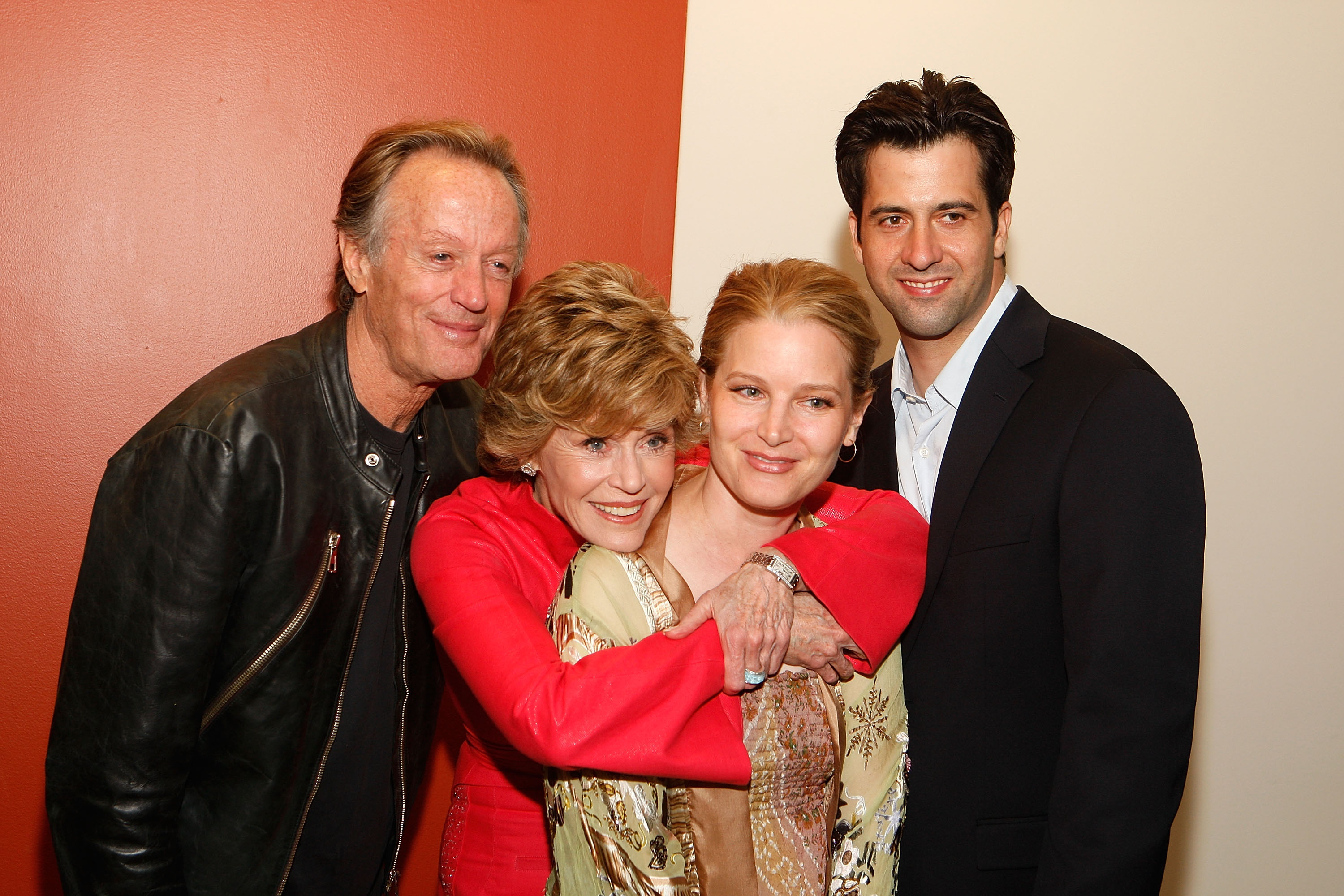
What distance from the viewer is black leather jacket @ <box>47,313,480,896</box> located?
1682 millimetres

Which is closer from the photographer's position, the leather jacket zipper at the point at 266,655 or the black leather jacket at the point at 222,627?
the black leather jacket at the point at 222,627

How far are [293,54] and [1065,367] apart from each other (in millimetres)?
2030

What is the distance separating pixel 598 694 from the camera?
1409mm

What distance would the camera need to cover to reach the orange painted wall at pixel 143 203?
7.52 ft

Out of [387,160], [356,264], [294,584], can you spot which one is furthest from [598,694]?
[387,160]

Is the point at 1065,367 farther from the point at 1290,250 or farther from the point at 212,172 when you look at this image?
the point at 212,172

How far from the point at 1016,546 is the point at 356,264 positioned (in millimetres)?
1475

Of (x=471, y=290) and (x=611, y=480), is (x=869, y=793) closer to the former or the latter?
(x=611, y=480)

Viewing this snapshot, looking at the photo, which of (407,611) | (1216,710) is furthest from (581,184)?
(1216,710)

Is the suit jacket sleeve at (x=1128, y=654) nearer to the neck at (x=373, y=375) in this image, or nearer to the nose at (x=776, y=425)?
the nose at (x=776, y=425)

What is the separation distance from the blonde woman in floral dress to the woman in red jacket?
0.05 metres

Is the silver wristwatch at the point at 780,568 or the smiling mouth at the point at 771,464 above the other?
the smiling mouth at the point at 771,464

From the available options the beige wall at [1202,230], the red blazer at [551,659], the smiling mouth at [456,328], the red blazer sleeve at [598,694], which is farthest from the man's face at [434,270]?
the beige wall at [1202,230]

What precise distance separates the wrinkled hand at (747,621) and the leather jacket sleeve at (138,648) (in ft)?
2.83
